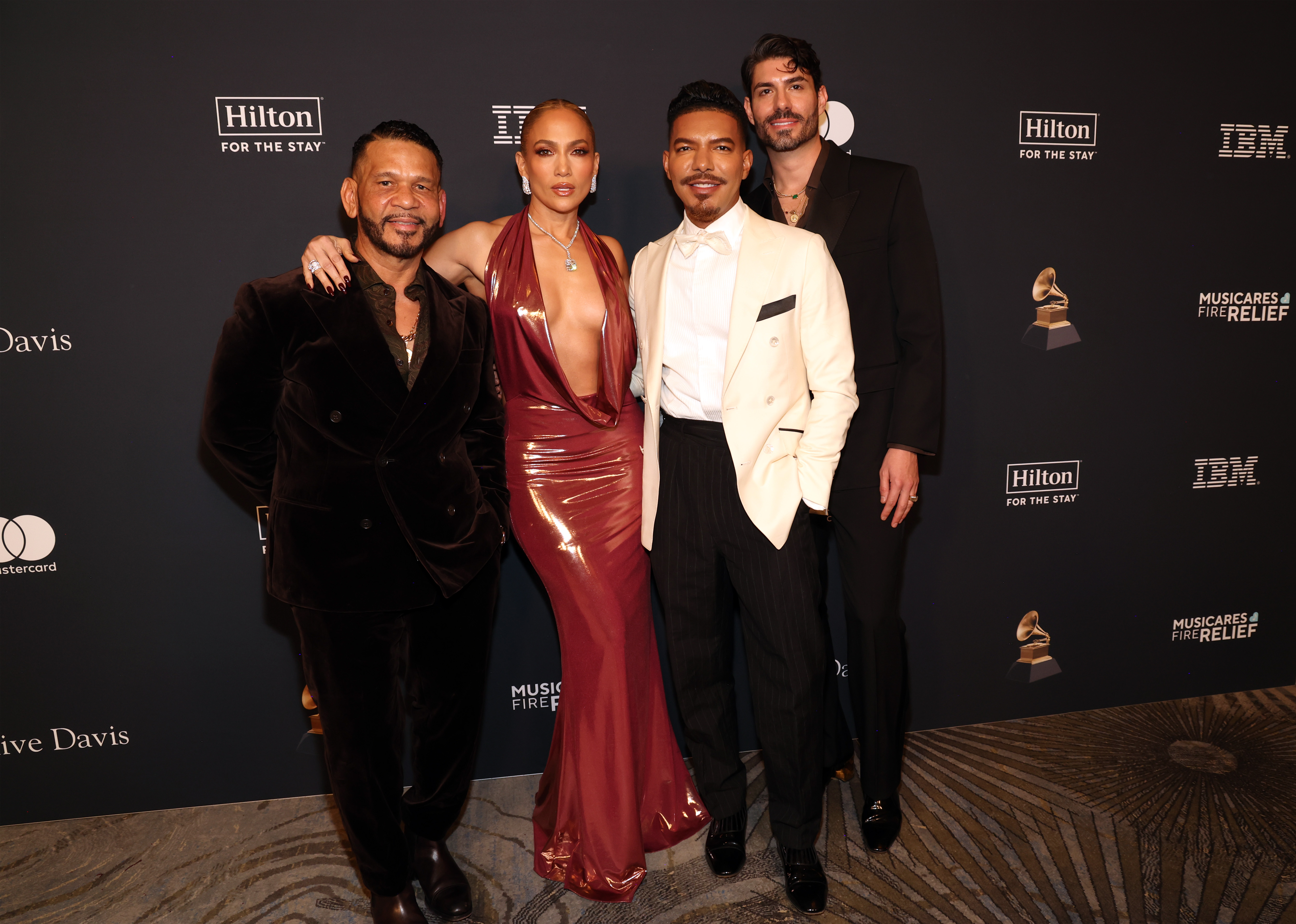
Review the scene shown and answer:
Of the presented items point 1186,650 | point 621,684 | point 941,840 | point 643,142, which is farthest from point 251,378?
point 1186,650

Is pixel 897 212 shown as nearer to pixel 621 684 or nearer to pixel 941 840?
pixel 621 684

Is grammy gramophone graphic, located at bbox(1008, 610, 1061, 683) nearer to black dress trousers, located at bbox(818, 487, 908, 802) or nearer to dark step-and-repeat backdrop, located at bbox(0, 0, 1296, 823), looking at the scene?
dark step-and-repeat backdrop, located at bbox(0, 0, 1296, 823)

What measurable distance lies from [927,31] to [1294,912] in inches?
126

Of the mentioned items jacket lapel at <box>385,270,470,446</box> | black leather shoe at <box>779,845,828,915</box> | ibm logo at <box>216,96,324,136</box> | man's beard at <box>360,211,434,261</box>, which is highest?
ibm logo at <box>216,96,324,136</box>

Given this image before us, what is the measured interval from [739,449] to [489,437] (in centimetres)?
81

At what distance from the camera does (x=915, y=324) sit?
8.45 feet

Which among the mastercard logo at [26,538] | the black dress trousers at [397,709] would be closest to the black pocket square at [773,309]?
the black dress trousers at [397,709]

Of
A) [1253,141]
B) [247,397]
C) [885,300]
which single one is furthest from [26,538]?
[1253,141]

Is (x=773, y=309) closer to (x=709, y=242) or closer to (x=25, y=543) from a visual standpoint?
(x=709, y=242)

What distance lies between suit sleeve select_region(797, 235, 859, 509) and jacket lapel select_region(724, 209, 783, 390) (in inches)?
4.6

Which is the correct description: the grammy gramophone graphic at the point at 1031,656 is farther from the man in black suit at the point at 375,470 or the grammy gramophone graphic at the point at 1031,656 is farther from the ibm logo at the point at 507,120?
the ibm logo at the point at 507,120

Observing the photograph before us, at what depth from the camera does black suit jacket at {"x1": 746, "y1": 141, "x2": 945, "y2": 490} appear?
257 centimetres

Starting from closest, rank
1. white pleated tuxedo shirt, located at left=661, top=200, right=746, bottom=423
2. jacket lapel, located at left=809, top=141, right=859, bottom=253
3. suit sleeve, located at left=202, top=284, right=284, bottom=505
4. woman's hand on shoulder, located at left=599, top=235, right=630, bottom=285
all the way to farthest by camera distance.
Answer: suit sleeve, located at left=202, top=284, right=284, bottom=505
white pleated tuxedo shirt, located at left=661, top=200, right=746, bottom=423
jacket lapel, located at left=809, top=141, right=859, bottom=253
woman's hand on shoulder, located at left=599, top=235, right=630, bottom=285

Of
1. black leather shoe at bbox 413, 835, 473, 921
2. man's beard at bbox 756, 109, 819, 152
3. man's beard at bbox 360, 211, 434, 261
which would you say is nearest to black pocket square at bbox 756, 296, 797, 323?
man's beard at bbox 756, 109, 819, 152
